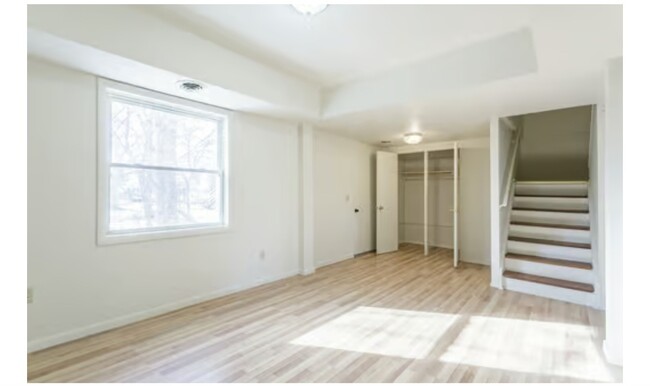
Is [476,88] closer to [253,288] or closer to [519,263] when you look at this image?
[519,263]

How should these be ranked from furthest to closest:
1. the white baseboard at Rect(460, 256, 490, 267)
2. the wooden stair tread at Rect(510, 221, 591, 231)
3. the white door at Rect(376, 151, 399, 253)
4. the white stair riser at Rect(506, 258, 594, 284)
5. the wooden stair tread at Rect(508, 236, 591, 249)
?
the white door at Rect(376, 151, 399, 253)
the white baseboard at Rect(460, 256, 490, 267)
the wooden stair tread at Rect(510, 221, 591, 231)
the wooden stair tread at Rect(508, 236, 591, 249)
the white stair riser at Rect(506, 258, 594, 284)

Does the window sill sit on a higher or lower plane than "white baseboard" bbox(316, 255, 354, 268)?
higher

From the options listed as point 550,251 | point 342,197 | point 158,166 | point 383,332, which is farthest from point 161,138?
point 550,251

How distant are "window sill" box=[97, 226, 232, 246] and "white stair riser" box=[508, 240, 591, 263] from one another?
3.91 meters

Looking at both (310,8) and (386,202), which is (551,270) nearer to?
(386,202)

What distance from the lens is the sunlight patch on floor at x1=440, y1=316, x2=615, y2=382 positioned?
7.04 feet

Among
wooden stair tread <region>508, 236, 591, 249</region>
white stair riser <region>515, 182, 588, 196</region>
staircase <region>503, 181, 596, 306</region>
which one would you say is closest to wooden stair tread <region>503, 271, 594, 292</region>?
staircase <region>503, 181, 596, 306</region>

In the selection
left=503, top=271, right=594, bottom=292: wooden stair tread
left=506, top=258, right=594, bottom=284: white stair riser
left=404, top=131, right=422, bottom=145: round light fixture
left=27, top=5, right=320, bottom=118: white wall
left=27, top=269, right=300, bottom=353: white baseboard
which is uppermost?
left=27, top=5, right=320, bottom=118: white wall

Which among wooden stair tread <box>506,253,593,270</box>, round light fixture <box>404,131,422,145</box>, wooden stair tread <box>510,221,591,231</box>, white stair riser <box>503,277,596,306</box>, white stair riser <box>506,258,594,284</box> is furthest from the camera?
round light fixture <box>404,131,422,145</box>

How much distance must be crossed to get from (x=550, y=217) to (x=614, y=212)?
8.26 feet

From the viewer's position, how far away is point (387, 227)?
6.24 m

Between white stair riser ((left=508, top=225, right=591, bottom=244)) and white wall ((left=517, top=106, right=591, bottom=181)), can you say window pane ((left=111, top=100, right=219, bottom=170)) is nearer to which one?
white stair riser ((left=508, top=225, right=591, bottom=244))

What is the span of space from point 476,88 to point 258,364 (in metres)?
3.04

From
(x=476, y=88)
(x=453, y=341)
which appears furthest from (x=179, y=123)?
(x=453, y=341)
